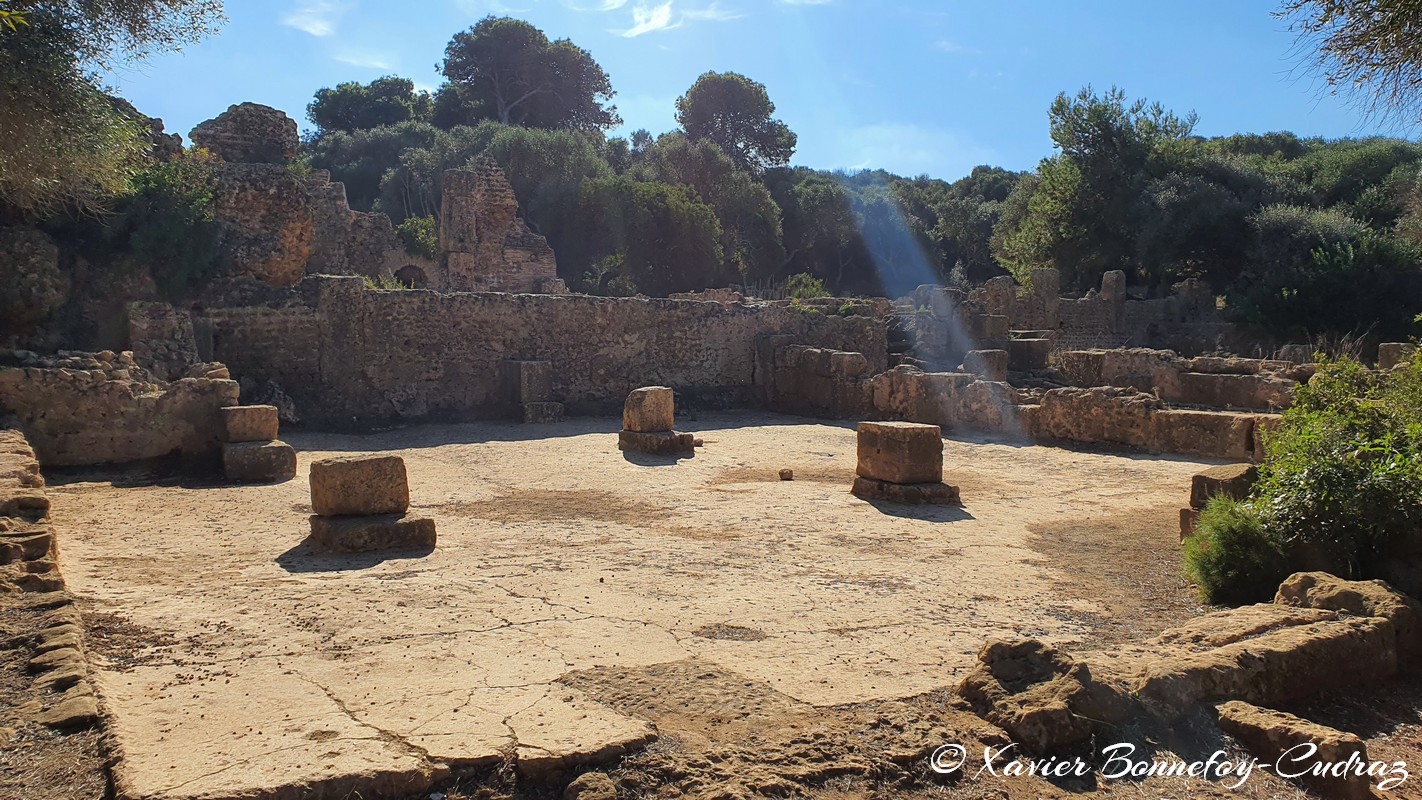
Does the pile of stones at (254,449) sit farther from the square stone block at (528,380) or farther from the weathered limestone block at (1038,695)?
the weathered limestone block at (1038,695)

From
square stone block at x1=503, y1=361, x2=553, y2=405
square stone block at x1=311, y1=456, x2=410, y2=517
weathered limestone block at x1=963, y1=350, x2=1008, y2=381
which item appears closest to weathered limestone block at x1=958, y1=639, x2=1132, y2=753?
square stone block at x1=311, y1=456, x2=410, y2=517

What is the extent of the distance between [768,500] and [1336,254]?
24082 millimetres

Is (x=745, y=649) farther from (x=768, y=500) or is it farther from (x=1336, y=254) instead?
(x=1336, y=254)

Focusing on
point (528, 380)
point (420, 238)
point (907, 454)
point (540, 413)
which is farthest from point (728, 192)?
point (907, 454)

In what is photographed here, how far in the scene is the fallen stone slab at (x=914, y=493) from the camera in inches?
341

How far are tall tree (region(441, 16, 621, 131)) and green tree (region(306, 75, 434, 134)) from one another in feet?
8.67

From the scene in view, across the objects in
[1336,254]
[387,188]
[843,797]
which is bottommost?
[843,797]

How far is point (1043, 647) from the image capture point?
4.02 meters

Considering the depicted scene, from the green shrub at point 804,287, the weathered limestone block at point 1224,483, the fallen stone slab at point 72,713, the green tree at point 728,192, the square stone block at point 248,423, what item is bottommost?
the fallen stone slab at point 72,713

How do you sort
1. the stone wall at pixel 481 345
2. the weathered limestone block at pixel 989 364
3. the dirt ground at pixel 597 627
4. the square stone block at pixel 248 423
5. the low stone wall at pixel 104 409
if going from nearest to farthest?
the dirt ground at pixel 597 627, the low stone wall at pixel 104 409, the square stone block at pixel 248 423, the stone wall at pixel 481 345, the weathered limestone block at pixel 989 364

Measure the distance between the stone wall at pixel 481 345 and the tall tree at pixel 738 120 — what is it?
35403 millimetres

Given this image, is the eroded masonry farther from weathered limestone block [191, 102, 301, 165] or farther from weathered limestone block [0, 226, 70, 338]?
weathered limestone block [191, 102, 301, 165]

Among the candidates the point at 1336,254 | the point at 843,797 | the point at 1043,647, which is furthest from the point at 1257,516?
the point at 1336,254

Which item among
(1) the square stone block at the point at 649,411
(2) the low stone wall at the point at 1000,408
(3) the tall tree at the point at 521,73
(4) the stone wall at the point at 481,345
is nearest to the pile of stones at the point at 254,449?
(4) the stone wall at the point at 481,345
